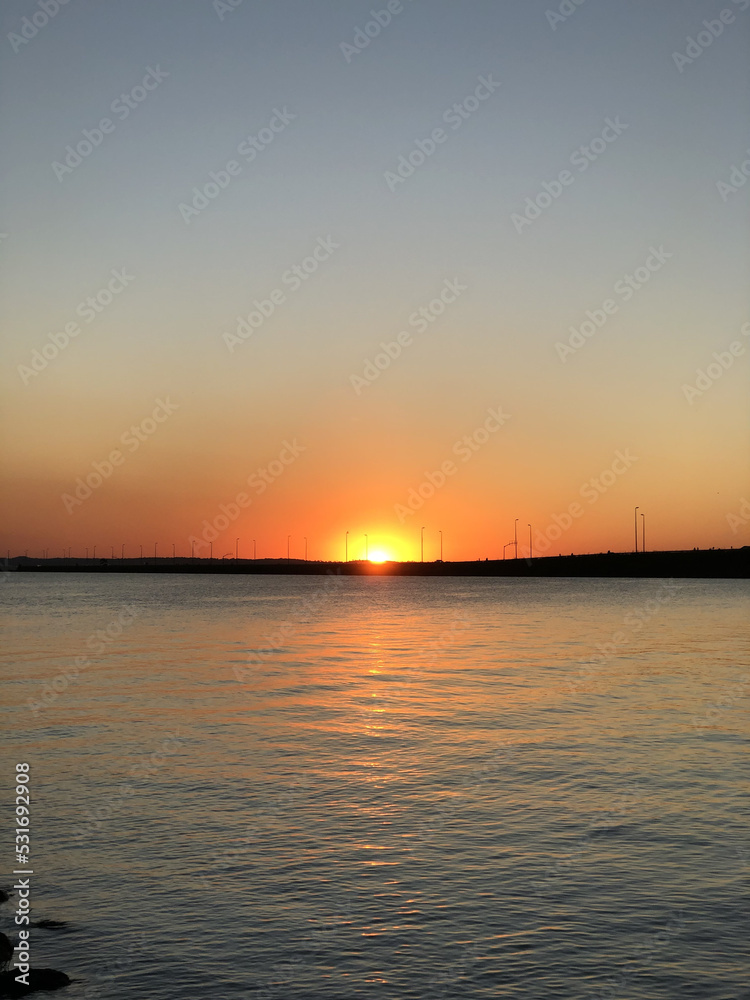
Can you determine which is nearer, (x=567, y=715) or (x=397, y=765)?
(x=397, y=765)

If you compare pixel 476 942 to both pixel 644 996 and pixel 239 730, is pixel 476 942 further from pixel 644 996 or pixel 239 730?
pixel 239 730

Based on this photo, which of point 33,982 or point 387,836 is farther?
point 387,836

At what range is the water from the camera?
1246 cm

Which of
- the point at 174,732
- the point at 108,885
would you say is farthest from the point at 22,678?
the point at 108,885

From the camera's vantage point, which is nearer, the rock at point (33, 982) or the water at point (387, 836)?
the rock at point (33, 982)

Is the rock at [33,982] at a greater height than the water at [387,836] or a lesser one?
greater

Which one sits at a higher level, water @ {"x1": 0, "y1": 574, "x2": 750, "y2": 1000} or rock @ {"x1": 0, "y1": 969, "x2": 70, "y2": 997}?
rock @ {"x1": 0, "y1": 969, "x2": 70, "y2": 997}

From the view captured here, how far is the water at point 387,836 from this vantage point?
12461 mm

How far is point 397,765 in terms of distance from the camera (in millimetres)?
25062

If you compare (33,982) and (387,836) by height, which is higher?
(33,982)

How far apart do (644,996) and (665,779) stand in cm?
1238

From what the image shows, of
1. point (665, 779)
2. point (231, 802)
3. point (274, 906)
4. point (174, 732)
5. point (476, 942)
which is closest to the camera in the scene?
point (476, 942)

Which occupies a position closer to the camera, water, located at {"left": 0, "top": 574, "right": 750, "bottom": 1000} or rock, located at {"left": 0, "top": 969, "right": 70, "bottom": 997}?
rock, located at {"left": 0, "top": 969, "right": 70, "bottom": 997}

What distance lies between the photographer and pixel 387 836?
18.2 meters
